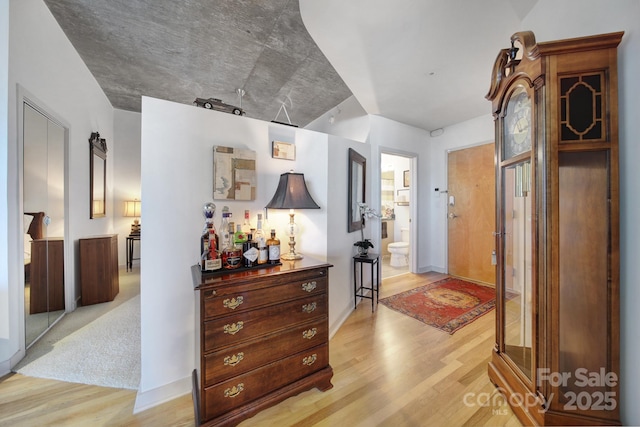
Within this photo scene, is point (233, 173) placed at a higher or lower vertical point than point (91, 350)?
higher

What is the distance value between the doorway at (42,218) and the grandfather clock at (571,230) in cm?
373

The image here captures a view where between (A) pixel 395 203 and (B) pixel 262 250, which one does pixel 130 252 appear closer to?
(B) pixel 262 250

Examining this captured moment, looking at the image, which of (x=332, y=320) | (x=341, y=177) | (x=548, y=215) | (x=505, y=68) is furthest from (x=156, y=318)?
(x=505, y=68)

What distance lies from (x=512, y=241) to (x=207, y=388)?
6.66 feet

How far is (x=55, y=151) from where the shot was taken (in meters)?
2.46

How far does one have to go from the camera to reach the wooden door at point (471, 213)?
3525 millimetres

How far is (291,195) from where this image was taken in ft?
5.70

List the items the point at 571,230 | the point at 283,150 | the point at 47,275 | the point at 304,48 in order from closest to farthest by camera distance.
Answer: the point at 571,230 < the point at 283,150 < the point at 47,275 < the point at 304,48

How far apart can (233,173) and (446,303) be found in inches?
115

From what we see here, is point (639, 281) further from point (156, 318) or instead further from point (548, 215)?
point (156, 318)

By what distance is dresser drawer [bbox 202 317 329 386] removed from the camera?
3.94ft

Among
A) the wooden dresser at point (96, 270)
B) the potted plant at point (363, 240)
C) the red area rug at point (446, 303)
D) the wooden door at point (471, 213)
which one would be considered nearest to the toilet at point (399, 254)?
the wooden door at point (471, 213)

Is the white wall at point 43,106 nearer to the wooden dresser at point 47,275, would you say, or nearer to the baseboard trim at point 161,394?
the wooden dresser at point 47,275

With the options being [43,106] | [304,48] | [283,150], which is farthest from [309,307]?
[43,106]
